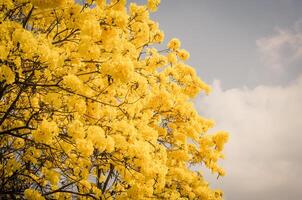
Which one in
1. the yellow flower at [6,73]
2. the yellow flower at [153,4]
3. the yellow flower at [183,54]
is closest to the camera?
the yellow flower at [6,73]

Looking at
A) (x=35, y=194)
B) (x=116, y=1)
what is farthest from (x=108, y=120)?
(x=116, y=1)

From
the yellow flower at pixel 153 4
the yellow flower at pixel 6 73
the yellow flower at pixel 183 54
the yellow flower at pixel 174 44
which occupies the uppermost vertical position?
the yellow flower at pixel 174 44

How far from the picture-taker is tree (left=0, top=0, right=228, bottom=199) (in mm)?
5352

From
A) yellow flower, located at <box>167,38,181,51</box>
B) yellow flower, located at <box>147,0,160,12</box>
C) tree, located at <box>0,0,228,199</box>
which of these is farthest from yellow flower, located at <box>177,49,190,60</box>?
yellow flower, located at <box>147,0,160,12</box>

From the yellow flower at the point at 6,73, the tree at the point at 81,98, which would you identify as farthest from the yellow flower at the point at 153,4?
the yellow flower at the point at 6,73

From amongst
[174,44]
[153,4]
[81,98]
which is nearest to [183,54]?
[174,44]

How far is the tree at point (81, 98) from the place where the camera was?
535 cm

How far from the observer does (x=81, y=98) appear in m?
6.18

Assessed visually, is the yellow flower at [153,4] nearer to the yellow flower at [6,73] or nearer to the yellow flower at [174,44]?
the yellow flower at [174,44]

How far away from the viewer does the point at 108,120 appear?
675 centimetres

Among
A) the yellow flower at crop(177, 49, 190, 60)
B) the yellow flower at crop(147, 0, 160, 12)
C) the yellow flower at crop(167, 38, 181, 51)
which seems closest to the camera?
the yellow flower at crop(147, 0, 160, 12)

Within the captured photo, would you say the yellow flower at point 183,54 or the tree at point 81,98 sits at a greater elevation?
the yellow flower at point 183,54

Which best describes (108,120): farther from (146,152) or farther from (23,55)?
(23,55)

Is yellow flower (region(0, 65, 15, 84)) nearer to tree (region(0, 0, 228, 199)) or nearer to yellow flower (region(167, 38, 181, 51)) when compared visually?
tree (region(0, 0, 228, 199))
